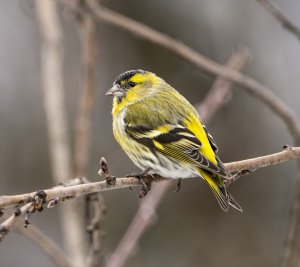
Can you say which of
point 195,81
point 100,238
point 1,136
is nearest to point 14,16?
point 1,136

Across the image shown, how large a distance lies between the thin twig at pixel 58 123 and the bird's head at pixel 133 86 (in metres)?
0.45

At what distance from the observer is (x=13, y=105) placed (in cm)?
869

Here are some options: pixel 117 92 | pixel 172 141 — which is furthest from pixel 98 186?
pixel 117 92

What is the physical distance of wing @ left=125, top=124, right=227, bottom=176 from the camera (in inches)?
147

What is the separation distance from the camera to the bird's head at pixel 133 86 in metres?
4.50

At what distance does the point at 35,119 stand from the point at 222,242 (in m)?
3.16

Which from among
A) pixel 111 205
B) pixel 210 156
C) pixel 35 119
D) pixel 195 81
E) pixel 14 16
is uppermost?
pixel 14 16

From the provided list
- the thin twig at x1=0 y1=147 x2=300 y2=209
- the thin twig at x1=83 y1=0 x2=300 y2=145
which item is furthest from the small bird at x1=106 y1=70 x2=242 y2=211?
the thin twig at x1=83 y1=0 x2=300 y2=145

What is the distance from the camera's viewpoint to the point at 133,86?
4.61 metres

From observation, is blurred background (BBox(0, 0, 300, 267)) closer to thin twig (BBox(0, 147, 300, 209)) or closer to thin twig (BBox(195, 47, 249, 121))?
thin twig (BBox(195, 47, 249, 121))

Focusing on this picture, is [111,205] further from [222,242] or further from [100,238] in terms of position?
[100,238]

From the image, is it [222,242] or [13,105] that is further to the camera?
[13,105]

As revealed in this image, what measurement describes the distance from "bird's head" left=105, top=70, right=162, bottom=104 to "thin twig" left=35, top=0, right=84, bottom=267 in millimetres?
454

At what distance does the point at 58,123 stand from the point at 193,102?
15.0ft
